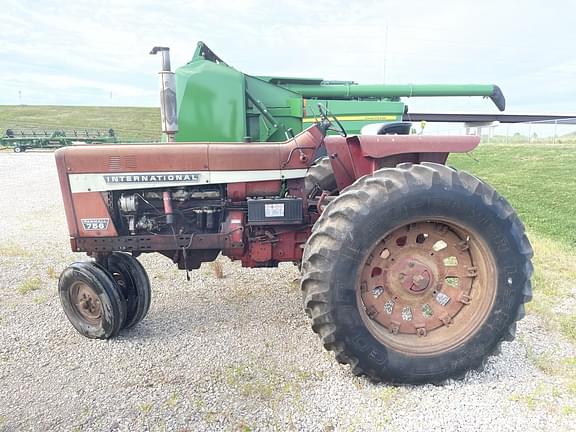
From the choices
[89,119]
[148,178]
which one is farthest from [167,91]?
[89,119]

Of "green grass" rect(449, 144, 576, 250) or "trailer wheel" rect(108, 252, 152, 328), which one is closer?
"trailer wheel" rect(108, 252, 152, 328)

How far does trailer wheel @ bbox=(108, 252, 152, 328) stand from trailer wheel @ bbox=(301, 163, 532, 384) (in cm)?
143

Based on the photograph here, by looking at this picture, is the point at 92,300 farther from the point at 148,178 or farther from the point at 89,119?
the point at 89,119

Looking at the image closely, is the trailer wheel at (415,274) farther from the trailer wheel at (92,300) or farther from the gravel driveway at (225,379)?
the trailer wheel at (92,300)

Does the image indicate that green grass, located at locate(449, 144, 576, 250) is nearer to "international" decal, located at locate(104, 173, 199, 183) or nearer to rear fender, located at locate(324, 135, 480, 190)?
rear fender, located at locate(324, 135, 480, 190)

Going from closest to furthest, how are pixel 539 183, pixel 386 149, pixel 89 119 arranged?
pixel 386 149 < pixel 539 183 < pixel 89 119

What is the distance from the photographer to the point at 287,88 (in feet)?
23.2

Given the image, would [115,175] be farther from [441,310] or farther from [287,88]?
[287,88]

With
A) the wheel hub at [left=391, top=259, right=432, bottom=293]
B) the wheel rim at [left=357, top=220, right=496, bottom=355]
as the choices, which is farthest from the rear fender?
the wheel hub at [left=391, top=259, right=432, bottom=293]

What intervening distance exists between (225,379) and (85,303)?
1.26m

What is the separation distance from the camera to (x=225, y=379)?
2547 millimetres

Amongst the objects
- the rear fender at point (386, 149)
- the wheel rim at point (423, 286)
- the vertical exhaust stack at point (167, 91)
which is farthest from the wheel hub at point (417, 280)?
the vertical exhaust stack at point (167, 91)

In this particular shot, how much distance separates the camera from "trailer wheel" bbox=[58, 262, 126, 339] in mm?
2965

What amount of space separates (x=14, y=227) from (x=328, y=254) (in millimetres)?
6424
